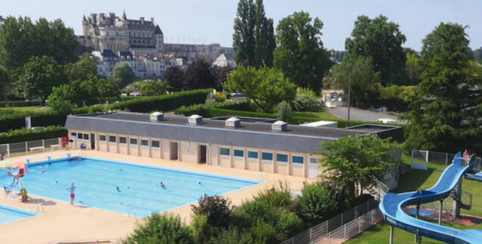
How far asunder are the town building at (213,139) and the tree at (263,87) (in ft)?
57.3

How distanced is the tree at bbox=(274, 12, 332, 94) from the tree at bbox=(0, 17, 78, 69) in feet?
191

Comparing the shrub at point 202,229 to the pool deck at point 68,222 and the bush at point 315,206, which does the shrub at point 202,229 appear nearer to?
the pool deck at point 68,222

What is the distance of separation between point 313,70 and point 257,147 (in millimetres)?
42848

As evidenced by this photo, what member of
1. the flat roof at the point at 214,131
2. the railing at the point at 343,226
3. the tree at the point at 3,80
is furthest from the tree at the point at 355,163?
the tree at the point at 3,80

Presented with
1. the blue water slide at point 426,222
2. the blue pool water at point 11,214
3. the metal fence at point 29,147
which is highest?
the blue water slide at point 426,222

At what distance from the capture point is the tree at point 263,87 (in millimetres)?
55312

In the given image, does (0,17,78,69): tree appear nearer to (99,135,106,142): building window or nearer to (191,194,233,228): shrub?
(99,135,106,142): building window

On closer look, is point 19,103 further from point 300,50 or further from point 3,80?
point 300,50

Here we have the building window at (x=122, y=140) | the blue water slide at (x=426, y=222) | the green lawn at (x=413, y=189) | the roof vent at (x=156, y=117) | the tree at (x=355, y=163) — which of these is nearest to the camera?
the blue water slide at (x=426, y=222)

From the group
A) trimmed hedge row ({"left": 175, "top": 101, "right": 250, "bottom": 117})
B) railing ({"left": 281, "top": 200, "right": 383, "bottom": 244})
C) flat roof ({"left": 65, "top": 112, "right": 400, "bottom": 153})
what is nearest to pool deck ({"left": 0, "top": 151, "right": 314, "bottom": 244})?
flat roof ({"left": 65, "top": 112, "right": 400, "bottom": 153})

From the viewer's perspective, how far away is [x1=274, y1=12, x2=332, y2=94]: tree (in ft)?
229

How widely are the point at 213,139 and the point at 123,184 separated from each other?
7.22 metres

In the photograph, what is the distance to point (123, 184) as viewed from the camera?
29.9m

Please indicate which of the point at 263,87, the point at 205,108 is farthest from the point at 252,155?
the point at 205,108
